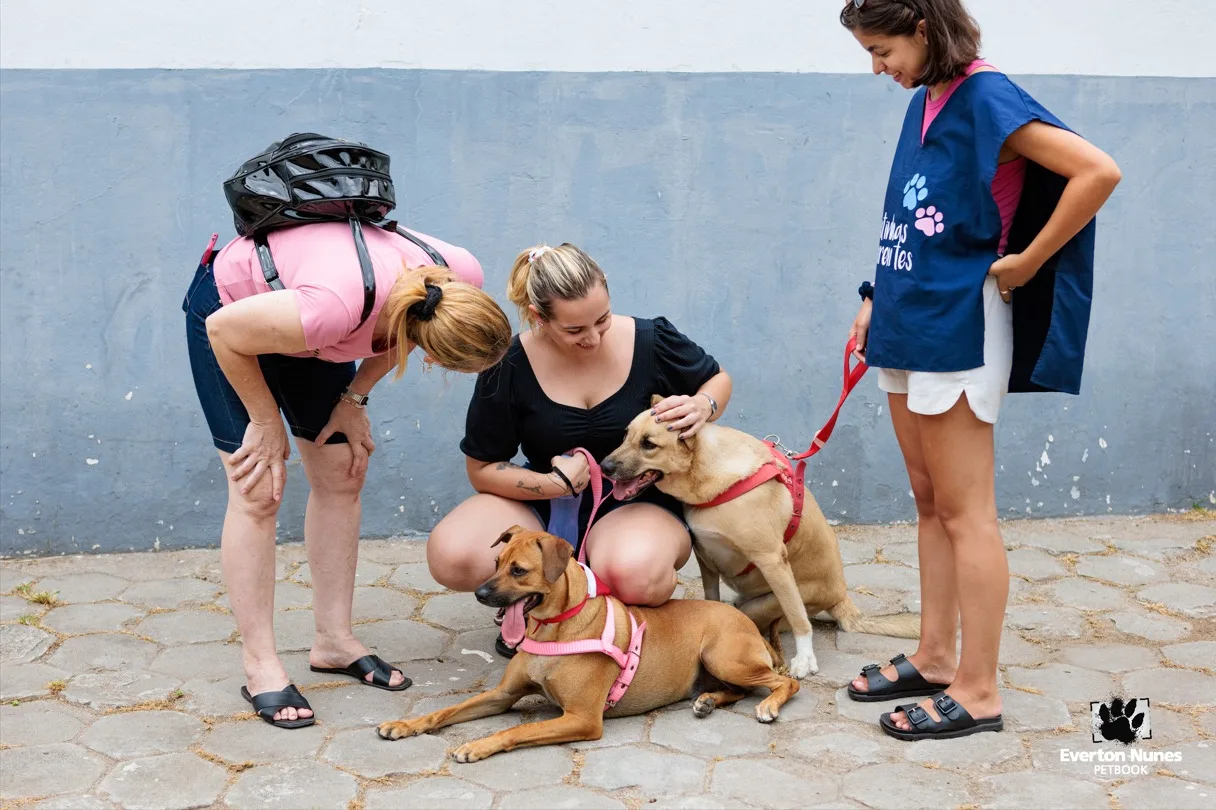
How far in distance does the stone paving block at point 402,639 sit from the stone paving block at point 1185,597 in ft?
8.42

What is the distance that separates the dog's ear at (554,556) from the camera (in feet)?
10.5

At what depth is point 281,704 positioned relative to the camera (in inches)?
135

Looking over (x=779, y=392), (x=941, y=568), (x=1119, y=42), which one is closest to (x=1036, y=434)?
(x=779, y=392)

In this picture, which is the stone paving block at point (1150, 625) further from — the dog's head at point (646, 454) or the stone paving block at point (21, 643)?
the stone paving block at point (21, 643)

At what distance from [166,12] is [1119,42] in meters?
4.19

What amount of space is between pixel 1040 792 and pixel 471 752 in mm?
1495

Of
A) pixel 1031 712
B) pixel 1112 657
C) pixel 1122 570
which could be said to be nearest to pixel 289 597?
pixel 1031 712

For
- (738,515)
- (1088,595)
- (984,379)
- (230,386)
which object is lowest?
(1088,595)

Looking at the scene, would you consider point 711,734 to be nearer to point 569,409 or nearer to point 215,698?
point 569,409

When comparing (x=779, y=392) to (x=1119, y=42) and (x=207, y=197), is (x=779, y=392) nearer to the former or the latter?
(x=1119, y=42)

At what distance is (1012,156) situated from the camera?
2.96 meters

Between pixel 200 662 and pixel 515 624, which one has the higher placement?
pixel 515 624

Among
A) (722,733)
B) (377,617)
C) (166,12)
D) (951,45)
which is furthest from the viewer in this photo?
(166,12)

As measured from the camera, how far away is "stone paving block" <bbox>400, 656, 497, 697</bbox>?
3688 millimetres
